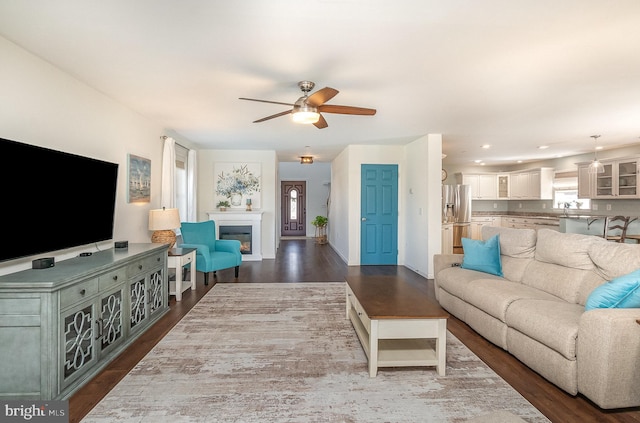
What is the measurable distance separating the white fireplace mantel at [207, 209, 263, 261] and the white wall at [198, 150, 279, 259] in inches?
10.7

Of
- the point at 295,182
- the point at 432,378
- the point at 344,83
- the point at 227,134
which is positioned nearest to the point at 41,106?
the point at 344,83

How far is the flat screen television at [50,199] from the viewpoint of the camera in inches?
82.2

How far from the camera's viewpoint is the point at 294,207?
1225 centimetres

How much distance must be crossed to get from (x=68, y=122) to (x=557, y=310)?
14.3 feet

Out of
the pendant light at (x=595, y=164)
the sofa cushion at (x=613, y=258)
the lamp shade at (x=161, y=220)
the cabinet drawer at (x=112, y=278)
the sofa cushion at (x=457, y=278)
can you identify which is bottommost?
the sofa cushion at (x=457, y=278)

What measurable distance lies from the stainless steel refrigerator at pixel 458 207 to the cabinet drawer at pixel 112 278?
20.5ft

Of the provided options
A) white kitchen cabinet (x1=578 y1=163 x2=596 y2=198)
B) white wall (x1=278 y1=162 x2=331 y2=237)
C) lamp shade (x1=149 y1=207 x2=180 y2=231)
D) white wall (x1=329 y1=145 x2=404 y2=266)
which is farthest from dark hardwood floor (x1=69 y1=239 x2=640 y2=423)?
white wall (x1=278 y1=162 x2=331 y2=237)

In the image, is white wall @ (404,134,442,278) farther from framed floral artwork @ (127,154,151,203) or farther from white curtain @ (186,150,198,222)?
framed floral artwork @ (127,154,151,203)

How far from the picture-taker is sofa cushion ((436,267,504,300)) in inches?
130

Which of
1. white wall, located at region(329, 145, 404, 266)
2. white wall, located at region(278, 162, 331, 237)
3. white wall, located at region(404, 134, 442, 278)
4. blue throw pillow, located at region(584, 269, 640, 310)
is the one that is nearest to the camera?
blue throw pillow, located at region(584, 269, 640, 310)

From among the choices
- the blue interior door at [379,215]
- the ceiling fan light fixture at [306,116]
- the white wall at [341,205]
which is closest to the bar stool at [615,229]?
the blue interior door at [379,215]

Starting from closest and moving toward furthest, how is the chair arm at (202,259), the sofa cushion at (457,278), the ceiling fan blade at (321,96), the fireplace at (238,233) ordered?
the ceiling fan blade at (321,96) → the sofa cushion at (457,278) → the chair arm at (202,259) → the fireplace at (238,233)

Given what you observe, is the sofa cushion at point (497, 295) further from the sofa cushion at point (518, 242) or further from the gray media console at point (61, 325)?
the gray media console at point (61, 325)

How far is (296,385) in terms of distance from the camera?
2201mm
